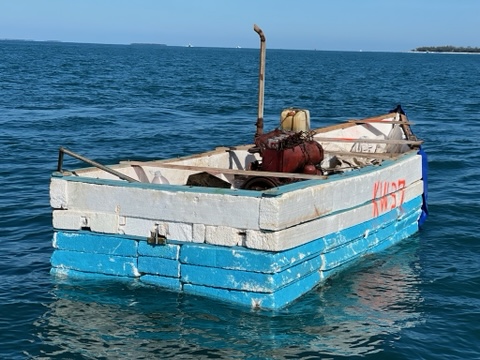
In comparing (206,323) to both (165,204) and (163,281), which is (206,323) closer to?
(163,281)

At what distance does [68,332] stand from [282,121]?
476 cm

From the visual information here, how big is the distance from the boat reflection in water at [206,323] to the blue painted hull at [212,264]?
0.13 metres

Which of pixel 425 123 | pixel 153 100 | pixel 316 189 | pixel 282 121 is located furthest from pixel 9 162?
pixel 153 100

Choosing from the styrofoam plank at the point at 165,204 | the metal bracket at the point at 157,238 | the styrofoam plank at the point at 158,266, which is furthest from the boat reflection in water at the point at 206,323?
the styrofoam plank at the point at 165,204

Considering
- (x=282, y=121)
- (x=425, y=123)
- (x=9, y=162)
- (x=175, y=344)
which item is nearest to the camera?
(x=175, y=344)

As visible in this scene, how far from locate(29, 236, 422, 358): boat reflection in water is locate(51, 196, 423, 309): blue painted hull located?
13 cm

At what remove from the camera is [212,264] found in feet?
26.8

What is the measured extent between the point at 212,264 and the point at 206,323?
61 centimetres

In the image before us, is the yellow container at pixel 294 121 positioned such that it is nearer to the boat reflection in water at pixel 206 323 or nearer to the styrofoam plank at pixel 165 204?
the boat reflection in water at pixel 206 323

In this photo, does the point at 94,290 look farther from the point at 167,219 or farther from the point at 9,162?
the point at 9,162

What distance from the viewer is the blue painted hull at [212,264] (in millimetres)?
8023

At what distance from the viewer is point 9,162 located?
1858cm

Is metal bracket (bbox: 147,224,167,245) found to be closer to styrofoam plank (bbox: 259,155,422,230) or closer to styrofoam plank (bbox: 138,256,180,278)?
styrofoam plank (bbox: 138,256,180,278)

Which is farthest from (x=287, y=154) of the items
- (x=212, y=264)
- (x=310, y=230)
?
(x=212, y=264)
